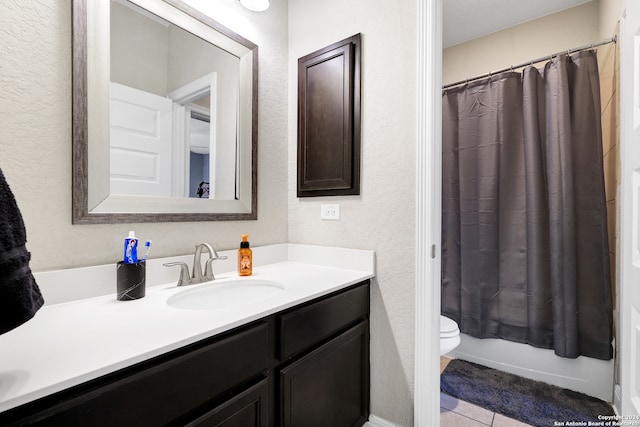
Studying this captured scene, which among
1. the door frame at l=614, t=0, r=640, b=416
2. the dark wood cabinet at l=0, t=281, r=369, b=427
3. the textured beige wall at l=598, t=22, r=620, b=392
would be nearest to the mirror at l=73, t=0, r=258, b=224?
the dark wood cabinet at l=0, t=281, r=369, b=427

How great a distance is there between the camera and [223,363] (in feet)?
2.66

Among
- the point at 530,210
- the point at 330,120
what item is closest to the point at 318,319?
the point at 330,120

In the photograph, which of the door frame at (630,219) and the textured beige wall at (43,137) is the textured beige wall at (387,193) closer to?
the door frame at (630,219)

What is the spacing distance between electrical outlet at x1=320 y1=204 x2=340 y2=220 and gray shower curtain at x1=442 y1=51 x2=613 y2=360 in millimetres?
1146

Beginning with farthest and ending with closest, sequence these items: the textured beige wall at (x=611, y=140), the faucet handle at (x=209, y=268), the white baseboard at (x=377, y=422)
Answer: the textured beige wall at (x=611, y=140), the white baseboard at (x=377, y=422), the faucet handle at (x=209, y=268)

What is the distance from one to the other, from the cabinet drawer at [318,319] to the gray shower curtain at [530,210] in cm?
123

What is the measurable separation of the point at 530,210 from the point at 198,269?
2.05m

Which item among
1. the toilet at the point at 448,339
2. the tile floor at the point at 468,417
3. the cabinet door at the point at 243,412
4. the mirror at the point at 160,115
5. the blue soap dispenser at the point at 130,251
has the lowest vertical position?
the tile floor at the point at 468,417

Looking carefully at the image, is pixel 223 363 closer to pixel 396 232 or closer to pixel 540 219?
pixel 396 232

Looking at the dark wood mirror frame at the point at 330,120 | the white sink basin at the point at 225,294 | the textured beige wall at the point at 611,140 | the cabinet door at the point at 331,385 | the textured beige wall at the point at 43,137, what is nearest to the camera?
the textured beige wall at the point at 43,137

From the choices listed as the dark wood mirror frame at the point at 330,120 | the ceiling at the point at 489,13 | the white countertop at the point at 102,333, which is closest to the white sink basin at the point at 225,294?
the white countertop at the point at 102,333

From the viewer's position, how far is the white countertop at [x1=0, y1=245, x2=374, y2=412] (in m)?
0.56

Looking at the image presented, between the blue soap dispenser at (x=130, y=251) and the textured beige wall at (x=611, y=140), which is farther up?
the textured beige wall at (x=611, y=140)

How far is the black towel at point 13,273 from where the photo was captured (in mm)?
493
